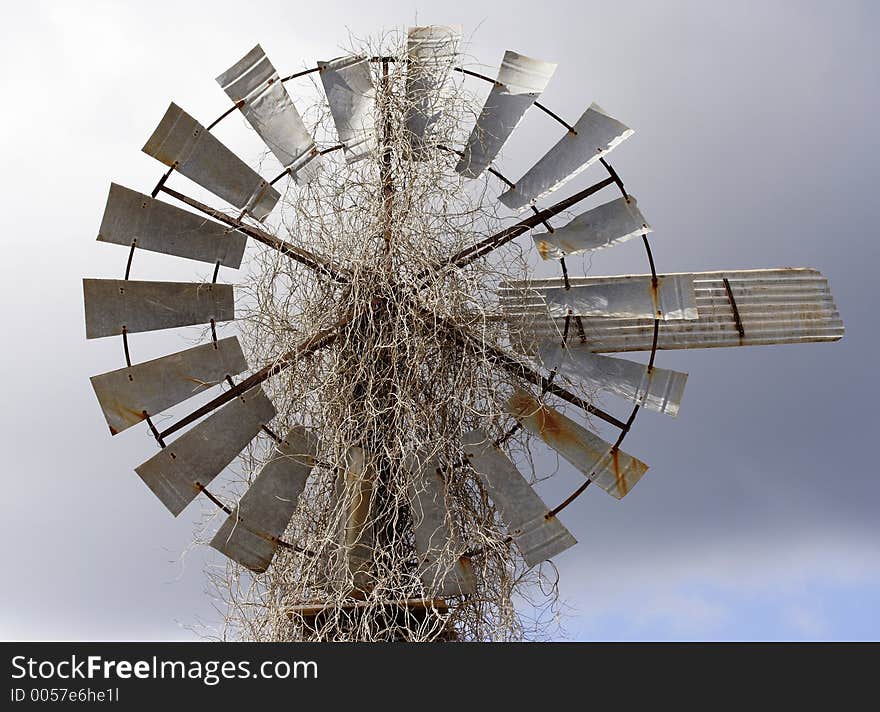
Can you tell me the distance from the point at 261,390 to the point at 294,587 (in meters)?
0.89

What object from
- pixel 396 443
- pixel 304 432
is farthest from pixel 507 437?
pixel 304 432

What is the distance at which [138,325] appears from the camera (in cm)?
440

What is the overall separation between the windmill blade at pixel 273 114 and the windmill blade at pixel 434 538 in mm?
1534

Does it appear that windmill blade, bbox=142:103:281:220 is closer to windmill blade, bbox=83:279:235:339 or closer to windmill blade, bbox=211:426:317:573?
windmill blade, bbox=83:279:235:339

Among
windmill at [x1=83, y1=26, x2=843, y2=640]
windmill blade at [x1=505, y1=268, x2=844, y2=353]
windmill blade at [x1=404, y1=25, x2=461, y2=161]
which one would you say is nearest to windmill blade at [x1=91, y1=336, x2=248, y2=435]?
windmill at [x1=83, y1=26, x2=843, y2=640]

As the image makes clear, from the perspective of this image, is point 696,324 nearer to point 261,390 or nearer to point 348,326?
point 348,326

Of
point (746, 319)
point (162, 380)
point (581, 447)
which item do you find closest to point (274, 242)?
point (162, 380)

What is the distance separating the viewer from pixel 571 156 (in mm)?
4652

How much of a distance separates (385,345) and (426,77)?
135 centimetres

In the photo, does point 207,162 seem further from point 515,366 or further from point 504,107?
point 515,366

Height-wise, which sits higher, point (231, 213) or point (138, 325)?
point (231, 213)
